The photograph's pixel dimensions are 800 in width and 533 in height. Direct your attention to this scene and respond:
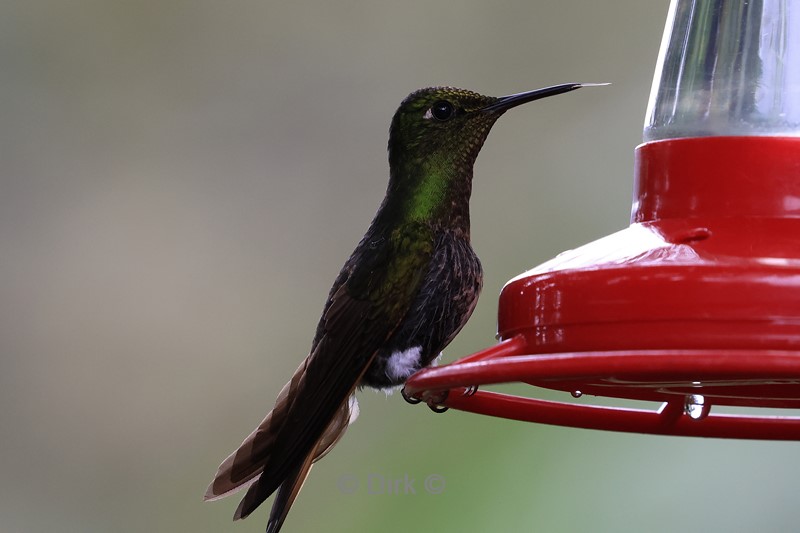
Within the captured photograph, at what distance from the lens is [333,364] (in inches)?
124

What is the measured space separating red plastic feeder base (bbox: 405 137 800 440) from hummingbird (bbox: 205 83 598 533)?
26.0 inches

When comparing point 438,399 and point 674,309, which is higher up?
point 674,309

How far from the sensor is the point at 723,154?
2.20 meters

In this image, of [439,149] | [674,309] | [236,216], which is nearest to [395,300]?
[439,149]

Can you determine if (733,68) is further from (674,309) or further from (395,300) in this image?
(395,300)

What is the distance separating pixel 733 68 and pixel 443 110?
1.26 meters

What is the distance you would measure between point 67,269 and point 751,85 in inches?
190

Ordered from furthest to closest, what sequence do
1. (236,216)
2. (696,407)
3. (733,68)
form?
(236,216) → (696,407) → (733,68)

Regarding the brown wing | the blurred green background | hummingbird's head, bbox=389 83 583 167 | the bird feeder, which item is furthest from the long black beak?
the blurred green background

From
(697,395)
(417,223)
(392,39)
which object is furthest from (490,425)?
(392,39)

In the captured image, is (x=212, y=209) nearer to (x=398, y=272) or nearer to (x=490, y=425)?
(x=490, y=425)

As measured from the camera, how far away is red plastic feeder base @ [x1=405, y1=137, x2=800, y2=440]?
1837mm

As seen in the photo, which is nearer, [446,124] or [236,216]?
[446,124]

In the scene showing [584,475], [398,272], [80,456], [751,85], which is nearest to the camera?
[751,85]
